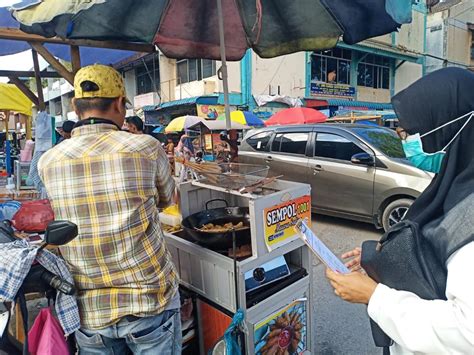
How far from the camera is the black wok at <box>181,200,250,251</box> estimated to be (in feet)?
6.22

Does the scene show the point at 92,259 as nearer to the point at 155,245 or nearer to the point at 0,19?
the point at 155,245

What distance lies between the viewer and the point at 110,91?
1.48 meters

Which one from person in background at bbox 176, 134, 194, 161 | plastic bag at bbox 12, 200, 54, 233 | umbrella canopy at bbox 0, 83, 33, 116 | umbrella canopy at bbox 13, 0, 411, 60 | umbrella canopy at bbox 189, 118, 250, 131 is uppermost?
umbrella canopy at bbox 13, 0, 411, 60

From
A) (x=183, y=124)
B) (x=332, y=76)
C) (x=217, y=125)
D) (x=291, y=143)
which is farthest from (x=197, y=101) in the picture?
(x=291, y=143)

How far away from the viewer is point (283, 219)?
1.96 metres

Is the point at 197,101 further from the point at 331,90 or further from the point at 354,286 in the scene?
the point at 354,286

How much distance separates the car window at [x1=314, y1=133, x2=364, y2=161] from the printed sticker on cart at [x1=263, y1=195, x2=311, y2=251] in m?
3.52

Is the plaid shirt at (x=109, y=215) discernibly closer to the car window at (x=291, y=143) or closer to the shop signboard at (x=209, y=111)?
the car window at (x=291, y=143)

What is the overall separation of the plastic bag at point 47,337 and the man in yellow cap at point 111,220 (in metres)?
0.08

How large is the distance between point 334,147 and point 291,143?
0.87 metres

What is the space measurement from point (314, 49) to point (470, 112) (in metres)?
1.98

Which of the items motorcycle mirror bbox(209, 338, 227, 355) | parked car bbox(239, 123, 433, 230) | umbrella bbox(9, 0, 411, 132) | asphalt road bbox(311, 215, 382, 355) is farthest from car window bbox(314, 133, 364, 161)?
motorcycle mirror bbox(209, 338, 227, 355)

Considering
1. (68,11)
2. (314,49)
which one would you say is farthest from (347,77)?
(68,11)

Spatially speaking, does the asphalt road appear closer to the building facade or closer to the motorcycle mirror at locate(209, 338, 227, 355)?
the motorcycle mirror at locate(209, 338, 227, 355)
